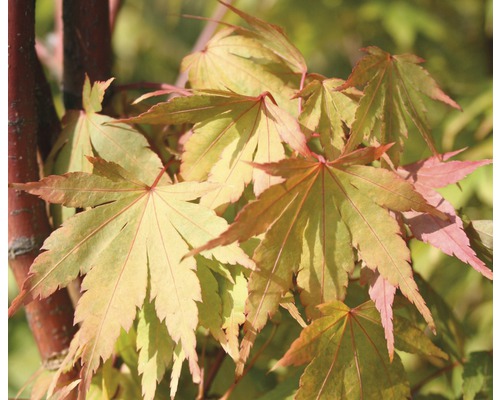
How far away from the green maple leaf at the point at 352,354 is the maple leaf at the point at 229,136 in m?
0.15

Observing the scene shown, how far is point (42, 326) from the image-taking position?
730 mm

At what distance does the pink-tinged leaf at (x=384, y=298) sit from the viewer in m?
0.56

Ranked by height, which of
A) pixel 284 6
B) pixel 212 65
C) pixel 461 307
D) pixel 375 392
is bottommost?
pixel 461 307

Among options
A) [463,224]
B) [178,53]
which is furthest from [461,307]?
[178,53]

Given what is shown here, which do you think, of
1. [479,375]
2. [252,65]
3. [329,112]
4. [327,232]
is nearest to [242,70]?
[252,65]

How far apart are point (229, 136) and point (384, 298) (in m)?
0.22

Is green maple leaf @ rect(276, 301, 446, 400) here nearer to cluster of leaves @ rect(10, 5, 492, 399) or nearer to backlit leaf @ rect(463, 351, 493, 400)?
cluster of leaves @ rect(10, 5, 492, 399)

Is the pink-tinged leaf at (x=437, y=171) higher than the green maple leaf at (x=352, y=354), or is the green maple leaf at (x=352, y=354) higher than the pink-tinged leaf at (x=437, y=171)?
the pink-tinged leaf at (x=437, y=171)

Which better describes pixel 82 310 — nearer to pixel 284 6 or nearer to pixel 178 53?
pixel 284 6

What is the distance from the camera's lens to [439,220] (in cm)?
62

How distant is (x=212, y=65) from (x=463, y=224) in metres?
0.34

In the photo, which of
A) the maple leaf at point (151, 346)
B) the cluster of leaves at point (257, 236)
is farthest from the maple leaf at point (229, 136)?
the maple leaf at point (151, 346)

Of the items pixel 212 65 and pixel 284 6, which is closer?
pixel 212 65

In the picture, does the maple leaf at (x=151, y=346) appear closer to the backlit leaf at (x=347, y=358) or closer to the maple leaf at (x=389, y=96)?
the backlit leaf at (x=347, y=358)
